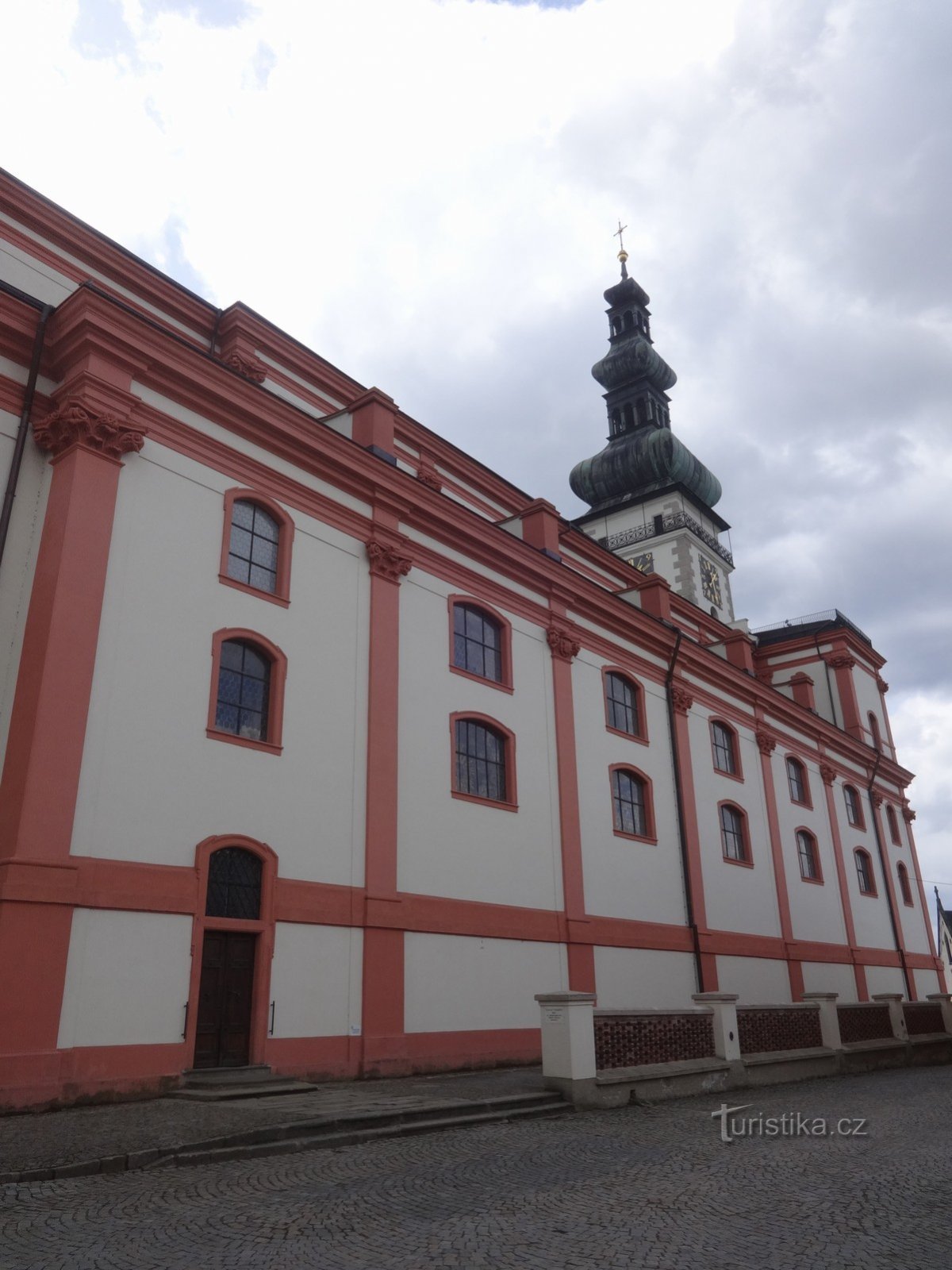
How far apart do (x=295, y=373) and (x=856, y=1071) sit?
17043mm

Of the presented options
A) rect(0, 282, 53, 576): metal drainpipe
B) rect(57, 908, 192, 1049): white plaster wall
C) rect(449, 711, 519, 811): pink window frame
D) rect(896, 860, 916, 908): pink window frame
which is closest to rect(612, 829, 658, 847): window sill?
rect(449, 711, 519, 811): pink window frame

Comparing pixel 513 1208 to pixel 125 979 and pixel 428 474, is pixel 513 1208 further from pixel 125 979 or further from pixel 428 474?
pixel 428 474

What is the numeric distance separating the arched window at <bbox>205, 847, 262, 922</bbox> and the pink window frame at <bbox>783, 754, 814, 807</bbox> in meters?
20.4

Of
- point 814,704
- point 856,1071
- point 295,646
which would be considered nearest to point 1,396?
point 295,646

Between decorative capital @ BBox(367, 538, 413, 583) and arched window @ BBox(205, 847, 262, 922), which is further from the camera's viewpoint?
decorative capital @ BBox(367, 538, 413, 583)

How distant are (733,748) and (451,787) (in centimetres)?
1281

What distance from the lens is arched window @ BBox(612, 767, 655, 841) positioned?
828 inches

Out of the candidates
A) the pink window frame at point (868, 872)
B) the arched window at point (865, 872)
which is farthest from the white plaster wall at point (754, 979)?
the arched window at point (865, 872)

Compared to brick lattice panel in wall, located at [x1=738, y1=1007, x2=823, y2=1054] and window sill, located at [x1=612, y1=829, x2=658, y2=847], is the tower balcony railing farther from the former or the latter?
brick lattice panel in wall, located at [x1=738, y1=1007, x2=823, y2=1054]

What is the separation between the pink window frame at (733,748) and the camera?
25688 millimetres

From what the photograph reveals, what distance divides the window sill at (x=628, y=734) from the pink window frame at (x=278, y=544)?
357 inches

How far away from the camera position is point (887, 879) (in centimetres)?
3444

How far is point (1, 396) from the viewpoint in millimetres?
12609

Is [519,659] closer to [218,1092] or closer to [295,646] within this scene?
[295,646]
